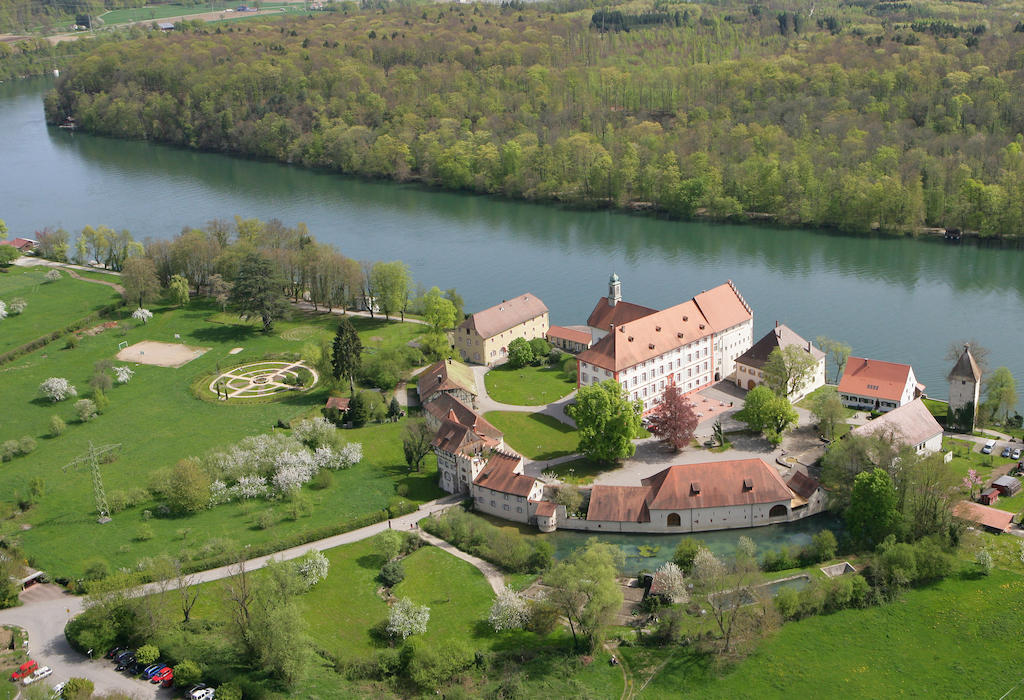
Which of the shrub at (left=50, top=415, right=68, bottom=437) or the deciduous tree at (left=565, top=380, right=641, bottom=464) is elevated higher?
the deciduous tree at (left=565, top=380, right=641, bottom=464)

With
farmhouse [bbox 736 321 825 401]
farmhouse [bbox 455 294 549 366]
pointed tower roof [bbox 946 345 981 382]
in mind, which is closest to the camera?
pointed tower roof [bbox 946 345 981 382]

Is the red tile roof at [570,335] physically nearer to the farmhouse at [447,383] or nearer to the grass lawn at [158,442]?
the farmhouse at [447,383]

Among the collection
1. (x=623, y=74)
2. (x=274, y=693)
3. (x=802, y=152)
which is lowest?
(x=274, y=693)

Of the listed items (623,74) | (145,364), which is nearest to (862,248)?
(623,74)

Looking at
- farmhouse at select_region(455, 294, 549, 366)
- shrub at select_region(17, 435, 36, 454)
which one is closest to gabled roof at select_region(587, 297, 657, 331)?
farmhouse at select_region(455, 294, 549, 366)

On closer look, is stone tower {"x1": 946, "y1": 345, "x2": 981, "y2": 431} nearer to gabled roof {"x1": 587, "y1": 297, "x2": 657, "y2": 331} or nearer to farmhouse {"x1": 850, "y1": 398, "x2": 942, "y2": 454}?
farmhouse {"x1": 850, "y1": 398, "x2": 942, "y2": 454}

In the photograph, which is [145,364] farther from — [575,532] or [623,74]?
[623,74]

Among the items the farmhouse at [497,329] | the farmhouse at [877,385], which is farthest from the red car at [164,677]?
the farmhouse at [877,385]
